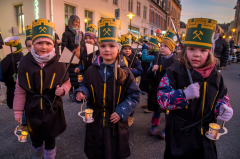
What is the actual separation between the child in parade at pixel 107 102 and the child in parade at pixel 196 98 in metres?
0.44

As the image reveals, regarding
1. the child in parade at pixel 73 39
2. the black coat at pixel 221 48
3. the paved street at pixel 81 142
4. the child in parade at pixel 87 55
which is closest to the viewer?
the paved street at pixel 81 142

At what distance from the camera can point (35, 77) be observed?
1954mm

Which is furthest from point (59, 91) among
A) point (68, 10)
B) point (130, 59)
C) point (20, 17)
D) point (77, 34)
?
point (20, 17)

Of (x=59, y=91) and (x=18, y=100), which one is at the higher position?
(x=59, y=91)

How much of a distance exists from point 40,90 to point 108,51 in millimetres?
957

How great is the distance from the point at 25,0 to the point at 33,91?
11.9m

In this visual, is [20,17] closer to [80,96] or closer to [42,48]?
[42,48]

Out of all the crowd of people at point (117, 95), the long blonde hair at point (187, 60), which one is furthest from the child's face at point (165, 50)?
the long blonde hair at point (187, 60)

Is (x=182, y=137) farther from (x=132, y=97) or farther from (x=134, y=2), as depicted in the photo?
(x=134, y=2)

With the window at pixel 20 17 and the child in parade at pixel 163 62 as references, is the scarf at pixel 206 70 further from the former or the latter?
the window at pixel 20 17

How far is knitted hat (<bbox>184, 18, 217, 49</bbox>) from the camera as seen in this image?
1.50 metres

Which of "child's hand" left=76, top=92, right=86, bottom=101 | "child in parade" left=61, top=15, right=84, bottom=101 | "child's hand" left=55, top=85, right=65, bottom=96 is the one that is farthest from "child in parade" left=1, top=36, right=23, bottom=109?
"child's hand" left=76, top=92, right=86, bottom=101

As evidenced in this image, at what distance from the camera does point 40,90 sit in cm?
197

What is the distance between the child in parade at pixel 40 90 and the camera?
195 centimetres
